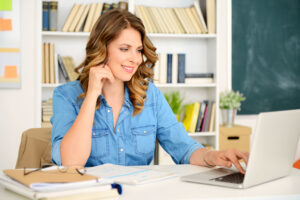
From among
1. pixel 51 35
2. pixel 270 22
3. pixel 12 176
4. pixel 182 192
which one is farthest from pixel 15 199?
pixel 270 22

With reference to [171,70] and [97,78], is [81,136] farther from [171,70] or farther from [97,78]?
[171,70]

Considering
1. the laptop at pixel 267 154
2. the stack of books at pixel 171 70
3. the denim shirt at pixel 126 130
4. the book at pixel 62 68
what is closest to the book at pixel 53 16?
the book at pixel 62 68

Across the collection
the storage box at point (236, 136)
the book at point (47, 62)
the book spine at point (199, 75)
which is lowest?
the storage box at point (236, 136)

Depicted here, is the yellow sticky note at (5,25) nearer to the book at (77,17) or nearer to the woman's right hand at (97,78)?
the book at (77,17)

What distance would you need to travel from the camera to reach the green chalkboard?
419cm

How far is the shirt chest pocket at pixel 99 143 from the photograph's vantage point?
5.94ft

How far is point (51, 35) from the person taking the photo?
376 cm

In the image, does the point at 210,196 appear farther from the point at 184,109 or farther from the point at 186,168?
the point at 184,109

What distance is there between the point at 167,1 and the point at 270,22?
111 cm

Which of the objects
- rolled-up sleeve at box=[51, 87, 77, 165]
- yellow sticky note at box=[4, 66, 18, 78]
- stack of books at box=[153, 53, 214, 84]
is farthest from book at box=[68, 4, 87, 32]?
rolled-up sleeve at box=[51, 87, 77, 165]

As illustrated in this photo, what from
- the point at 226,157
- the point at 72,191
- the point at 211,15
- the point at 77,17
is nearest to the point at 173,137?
the point at 226,157

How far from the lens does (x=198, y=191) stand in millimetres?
1235

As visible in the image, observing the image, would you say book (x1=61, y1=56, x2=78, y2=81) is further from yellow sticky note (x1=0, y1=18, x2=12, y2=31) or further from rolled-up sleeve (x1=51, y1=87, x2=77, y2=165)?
rolled-up sleeve (x1=51, y1=87, x2=77, y2=165)

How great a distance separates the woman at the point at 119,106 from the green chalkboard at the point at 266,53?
2.35 metres
